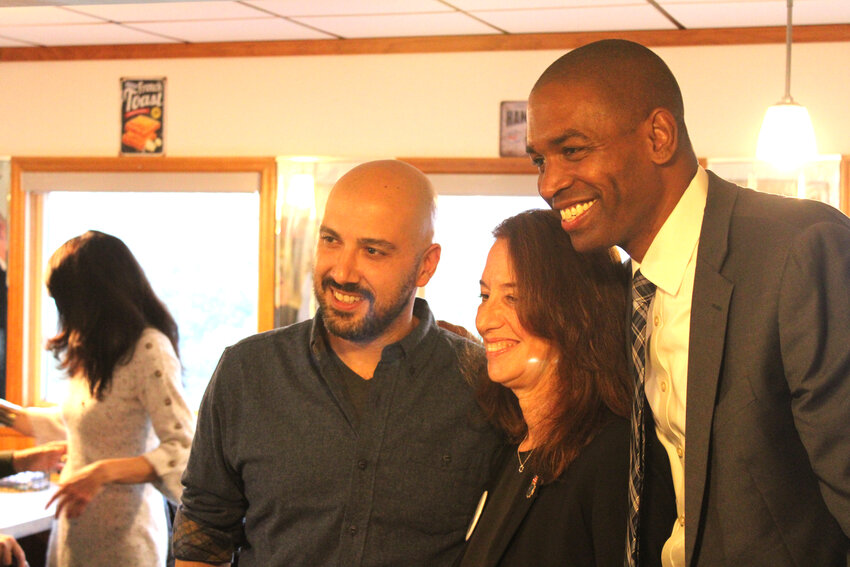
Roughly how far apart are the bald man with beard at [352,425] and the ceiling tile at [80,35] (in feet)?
11.7

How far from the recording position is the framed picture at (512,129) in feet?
16.2

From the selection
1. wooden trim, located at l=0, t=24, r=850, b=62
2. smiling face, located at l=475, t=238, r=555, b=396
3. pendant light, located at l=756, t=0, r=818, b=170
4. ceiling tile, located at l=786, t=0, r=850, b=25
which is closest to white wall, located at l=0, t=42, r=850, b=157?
wooden trim, located at l=0, t=24, r=850, b=62

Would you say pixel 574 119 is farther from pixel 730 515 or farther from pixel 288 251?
pixel 288 251

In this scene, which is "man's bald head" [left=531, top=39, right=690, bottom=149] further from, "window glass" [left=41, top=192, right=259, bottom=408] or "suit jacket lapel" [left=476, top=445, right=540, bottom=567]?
"window glass" [left=41, top=192, right=259, bottom=408]

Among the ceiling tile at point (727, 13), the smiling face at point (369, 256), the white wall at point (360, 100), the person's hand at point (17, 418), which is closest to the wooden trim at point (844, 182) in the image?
the white wall at point (360, 100)

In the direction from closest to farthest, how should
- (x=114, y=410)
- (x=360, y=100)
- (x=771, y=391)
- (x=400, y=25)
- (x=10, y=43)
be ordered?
(x=771, y=391) → (x=114, y=410) → (x=400, y=25) → (x=360, y=100) → (x=10, y=43)

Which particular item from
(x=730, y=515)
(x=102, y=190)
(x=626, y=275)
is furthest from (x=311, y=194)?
(x=730, y=515)

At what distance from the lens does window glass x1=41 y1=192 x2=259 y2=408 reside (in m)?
5.59

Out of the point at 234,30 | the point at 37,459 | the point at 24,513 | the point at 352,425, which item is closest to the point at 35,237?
the point at 234,30

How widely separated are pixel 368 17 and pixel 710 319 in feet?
11.6

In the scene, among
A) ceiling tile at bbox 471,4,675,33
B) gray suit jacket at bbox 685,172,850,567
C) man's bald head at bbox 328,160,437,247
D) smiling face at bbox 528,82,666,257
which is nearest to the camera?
gray suit jacket at bbox 685,172,850,567

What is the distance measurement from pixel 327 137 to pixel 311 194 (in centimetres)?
31

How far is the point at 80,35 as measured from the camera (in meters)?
5.30

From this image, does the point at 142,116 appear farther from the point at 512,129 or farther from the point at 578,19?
the point at 578,19
